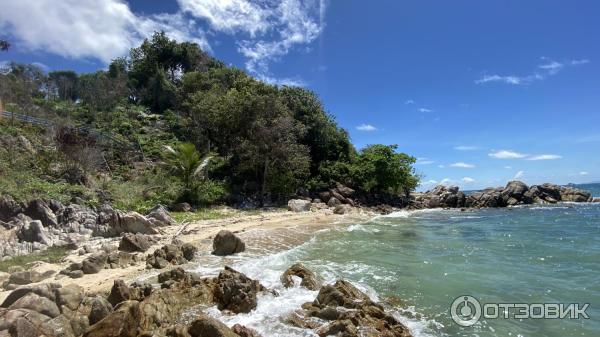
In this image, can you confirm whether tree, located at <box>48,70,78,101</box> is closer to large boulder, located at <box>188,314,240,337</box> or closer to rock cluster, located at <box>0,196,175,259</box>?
rock cluster, located at <box>0,196,175,259</box>

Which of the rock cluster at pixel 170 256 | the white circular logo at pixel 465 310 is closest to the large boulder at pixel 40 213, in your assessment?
the rock cluster at pixel 170 256

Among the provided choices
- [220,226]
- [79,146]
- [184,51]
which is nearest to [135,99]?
[184,51]

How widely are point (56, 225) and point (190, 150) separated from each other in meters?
9.70

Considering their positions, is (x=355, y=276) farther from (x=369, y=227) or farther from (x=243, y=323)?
(x=369, y=227)

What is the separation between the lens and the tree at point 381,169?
3531 centimetres

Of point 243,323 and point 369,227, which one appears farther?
point 369,227

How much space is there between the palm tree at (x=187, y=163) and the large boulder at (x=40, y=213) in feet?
29.6

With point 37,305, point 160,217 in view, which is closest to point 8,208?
point 160,217

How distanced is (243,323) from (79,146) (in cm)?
1759

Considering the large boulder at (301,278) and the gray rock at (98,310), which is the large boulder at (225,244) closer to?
the large boulder at (301,278)

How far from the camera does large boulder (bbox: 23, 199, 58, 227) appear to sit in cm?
1391

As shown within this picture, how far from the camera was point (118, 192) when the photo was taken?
19.8 meters

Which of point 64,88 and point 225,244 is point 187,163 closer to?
point 225,244

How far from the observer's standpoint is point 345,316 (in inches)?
280
